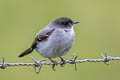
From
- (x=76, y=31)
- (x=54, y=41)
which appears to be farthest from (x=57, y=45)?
(x=76, y=31)

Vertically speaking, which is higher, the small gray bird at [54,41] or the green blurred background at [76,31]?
the small gray bird at [54,41]

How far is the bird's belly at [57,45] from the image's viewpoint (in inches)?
262

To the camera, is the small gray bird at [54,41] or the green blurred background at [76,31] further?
the green blurred background at [76,31]

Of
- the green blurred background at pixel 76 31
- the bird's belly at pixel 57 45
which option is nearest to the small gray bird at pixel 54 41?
the bird's belly at pixel 57 45

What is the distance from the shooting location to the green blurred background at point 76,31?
8852 mm

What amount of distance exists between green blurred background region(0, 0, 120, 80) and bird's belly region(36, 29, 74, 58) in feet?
6.13

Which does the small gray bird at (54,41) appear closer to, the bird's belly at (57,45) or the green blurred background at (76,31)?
the bird's belly at (57,45)

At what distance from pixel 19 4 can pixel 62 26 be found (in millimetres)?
4234

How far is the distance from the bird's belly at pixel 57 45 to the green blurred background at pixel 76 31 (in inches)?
73.5

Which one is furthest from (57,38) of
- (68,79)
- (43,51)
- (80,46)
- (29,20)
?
(29,20)

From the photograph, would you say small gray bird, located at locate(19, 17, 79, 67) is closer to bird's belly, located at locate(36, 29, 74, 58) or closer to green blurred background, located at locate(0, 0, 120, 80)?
bird's belly, located at locate(36, 29, 74, 58)

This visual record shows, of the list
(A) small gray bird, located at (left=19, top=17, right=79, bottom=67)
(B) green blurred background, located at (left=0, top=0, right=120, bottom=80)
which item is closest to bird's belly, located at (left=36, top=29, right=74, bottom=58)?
(A) small gray bird, located at (left=19, top=17, right=79, bottom=67)

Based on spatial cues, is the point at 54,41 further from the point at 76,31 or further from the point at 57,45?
the point at 76,31

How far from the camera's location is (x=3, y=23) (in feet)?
34.0
